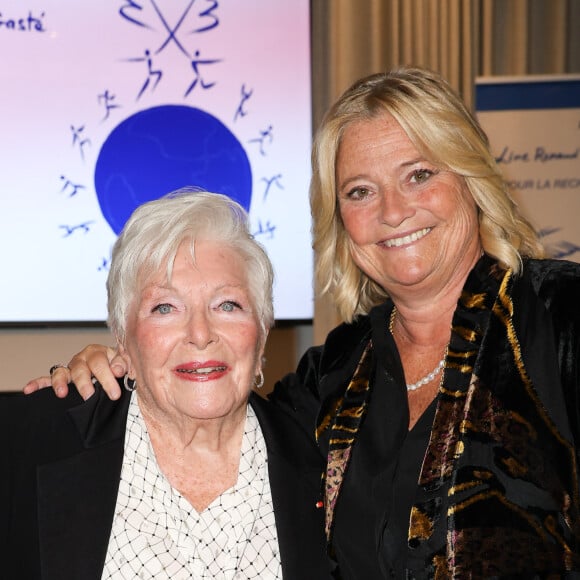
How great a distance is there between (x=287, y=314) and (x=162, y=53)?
1.53 meters

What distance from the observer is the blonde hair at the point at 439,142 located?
6.77 ft

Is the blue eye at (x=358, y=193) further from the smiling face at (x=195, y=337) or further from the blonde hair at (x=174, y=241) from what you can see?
the smiling face at (x=195, y=337)

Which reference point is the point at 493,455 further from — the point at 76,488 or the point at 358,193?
the point at 76,488

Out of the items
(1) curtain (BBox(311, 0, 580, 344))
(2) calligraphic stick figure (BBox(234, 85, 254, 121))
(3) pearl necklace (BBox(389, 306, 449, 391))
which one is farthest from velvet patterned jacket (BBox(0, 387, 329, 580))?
(2) calligraphic stick figure (BBox(234, 85, 254, 121))

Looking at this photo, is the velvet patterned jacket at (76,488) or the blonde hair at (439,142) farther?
the blonde hair at (439,142)

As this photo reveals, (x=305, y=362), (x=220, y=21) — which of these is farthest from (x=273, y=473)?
(x=220, y=21)

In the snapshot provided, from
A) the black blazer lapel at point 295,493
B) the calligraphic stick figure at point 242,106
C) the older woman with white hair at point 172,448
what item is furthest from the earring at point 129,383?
the calligraphic stick figure at point 242,106

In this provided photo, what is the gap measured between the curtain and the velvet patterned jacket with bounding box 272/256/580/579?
2494mm

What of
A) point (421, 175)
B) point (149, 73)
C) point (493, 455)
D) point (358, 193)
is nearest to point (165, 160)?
point (149, 73)

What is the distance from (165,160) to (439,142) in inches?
106

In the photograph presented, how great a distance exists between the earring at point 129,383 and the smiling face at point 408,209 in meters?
0.69

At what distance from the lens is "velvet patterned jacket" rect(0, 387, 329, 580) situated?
1.80 metres

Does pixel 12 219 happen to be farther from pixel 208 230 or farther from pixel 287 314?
pixel 208 230

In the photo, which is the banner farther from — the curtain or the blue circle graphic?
the blue circle graphic
